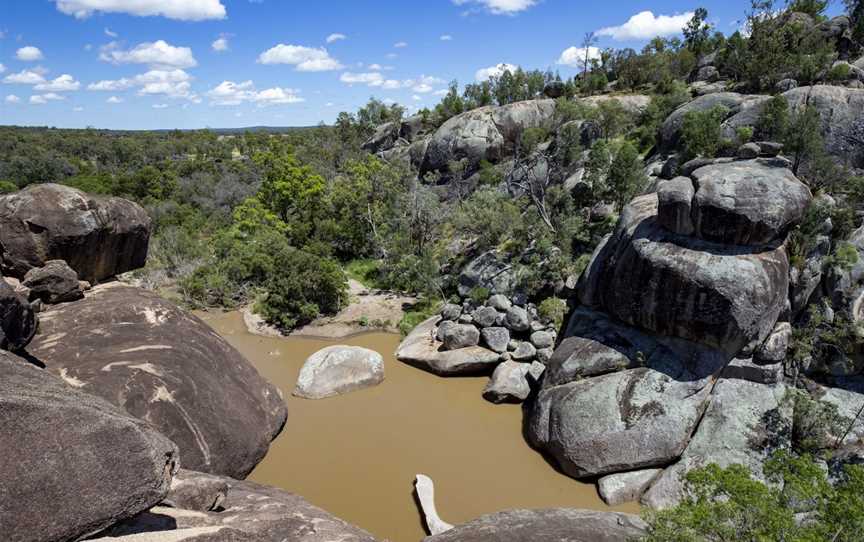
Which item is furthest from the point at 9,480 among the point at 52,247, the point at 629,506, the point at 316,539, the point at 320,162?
the point at 320,162

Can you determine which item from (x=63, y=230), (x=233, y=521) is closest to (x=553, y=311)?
(x=233, y=521)

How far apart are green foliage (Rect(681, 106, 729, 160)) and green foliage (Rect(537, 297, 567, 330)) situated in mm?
9491

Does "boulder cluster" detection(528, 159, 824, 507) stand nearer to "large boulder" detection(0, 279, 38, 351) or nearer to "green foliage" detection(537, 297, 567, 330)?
"green foliage" detection(537, 297, 567, 330)

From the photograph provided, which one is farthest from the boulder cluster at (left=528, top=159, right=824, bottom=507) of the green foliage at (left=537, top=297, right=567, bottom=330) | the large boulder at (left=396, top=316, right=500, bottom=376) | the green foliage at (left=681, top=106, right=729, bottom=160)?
the green foliage at (left=681, top=106, right=729, bottom=160)

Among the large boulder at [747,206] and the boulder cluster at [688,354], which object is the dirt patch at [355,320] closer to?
the boulder cluster at [688,354]

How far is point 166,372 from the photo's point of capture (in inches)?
444

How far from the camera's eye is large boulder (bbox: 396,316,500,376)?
17.5 meters

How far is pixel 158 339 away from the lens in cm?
1215

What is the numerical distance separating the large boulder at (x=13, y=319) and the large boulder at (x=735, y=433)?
14291 mm

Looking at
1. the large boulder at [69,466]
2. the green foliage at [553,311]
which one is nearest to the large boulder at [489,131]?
the green foliage at [553,311]

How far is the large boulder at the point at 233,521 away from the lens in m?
6.31

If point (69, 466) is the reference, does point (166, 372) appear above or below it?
below

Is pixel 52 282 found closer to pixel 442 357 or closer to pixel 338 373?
pixel 338 373

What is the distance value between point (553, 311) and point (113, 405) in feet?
49.4
